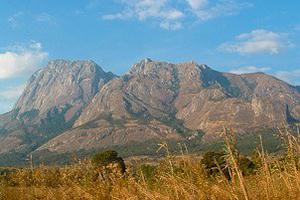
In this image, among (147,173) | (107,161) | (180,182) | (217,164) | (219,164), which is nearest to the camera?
(217,164)

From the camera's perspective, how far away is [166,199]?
712cm

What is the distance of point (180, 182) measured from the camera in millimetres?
7555

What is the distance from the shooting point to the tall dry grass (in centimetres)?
680

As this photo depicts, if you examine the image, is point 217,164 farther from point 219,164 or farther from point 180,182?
point 180,182

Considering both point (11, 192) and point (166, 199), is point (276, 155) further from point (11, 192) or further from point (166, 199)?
point (11, 192)

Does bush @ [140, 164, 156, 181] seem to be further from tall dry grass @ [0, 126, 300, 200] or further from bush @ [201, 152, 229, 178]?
bush @ [201, 152, 229, 178]

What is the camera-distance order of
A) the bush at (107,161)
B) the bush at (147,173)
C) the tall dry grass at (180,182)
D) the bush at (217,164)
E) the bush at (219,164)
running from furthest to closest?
the bush at (107,161), the bush at (147,173), the tall dry grass at (180,182), the bush at (217,164), the bush at (219,164)

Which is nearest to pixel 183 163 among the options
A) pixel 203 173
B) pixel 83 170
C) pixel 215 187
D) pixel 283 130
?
pixel 203 173

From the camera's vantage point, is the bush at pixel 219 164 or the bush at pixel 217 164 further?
the bush at pixel 217 164

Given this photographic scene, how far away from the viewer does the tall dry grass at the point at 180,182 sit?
6.80 metres

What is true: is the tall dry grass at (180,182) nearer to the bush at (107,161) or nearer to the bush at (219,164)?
the bush at (219,164)

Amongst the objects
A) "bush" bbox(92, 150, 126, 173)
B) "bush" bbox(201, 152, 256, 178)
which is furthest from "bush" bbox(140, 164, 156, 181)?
"bush" bbox(201, 152, 256, 178)

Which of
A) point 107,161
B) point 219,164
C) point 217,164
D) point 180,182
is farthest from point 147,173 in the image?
point 107,161

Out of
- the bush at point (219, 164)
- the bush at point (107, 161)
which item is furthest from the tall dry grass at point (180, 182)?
the bush at point (107, 161)
